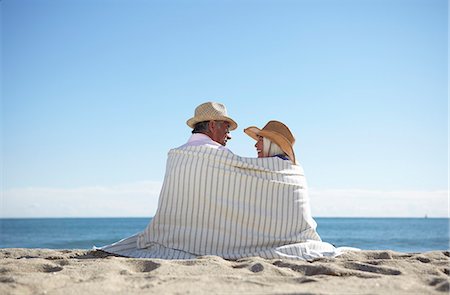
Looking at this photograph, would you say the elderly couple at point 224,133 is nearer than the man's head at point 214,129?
Yes

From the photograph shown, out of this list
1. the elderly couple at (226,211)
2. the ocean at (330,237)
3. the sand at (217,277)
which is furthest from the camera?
the ocean at (330,237)

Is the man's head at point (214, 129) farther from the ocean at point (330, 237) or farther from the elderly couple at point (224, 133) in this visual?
the ocean at point (330, 237)

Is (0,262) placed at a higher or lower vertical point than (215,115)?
lower

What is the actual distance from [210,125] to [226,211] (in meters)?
1.02

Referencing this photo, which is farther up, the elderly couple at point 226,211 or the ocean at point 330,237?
the elderly couple at point 226,211

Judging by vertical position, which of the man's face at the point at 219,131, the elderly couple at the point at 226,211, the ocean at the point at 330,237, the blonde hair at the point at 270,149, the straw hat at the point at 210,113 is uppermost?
the straw hat at the point at 210,113

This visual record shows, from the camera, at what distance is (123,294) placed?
3.19 m

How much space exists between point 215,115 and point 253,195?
0.97 m

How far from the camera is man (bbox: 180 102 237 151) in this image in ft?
18.5

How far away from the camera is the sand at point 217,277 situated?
3.26 m

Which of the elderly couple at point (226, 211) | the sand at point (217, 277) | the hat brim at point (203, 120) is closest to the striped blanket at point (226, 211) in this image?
the elderly couple at point (226, 211)

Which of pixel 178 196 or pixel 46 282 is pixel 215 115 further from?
pixel 46 282

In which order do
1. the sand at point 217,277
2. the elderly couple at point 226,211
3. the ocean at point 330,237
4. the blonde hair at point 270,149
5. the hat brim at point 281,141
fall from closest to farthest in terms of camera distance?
1. the sand at point 217,277
2. the elderly couple at point 226,211
3. the hat brim at point 281,141
4. the blonde hair at point 270,149
5. the ocean at point 330,237

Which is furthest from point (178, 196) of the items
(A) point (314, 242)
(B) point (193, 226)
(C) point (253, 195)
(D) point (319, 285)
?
(D) point (319, 285)
